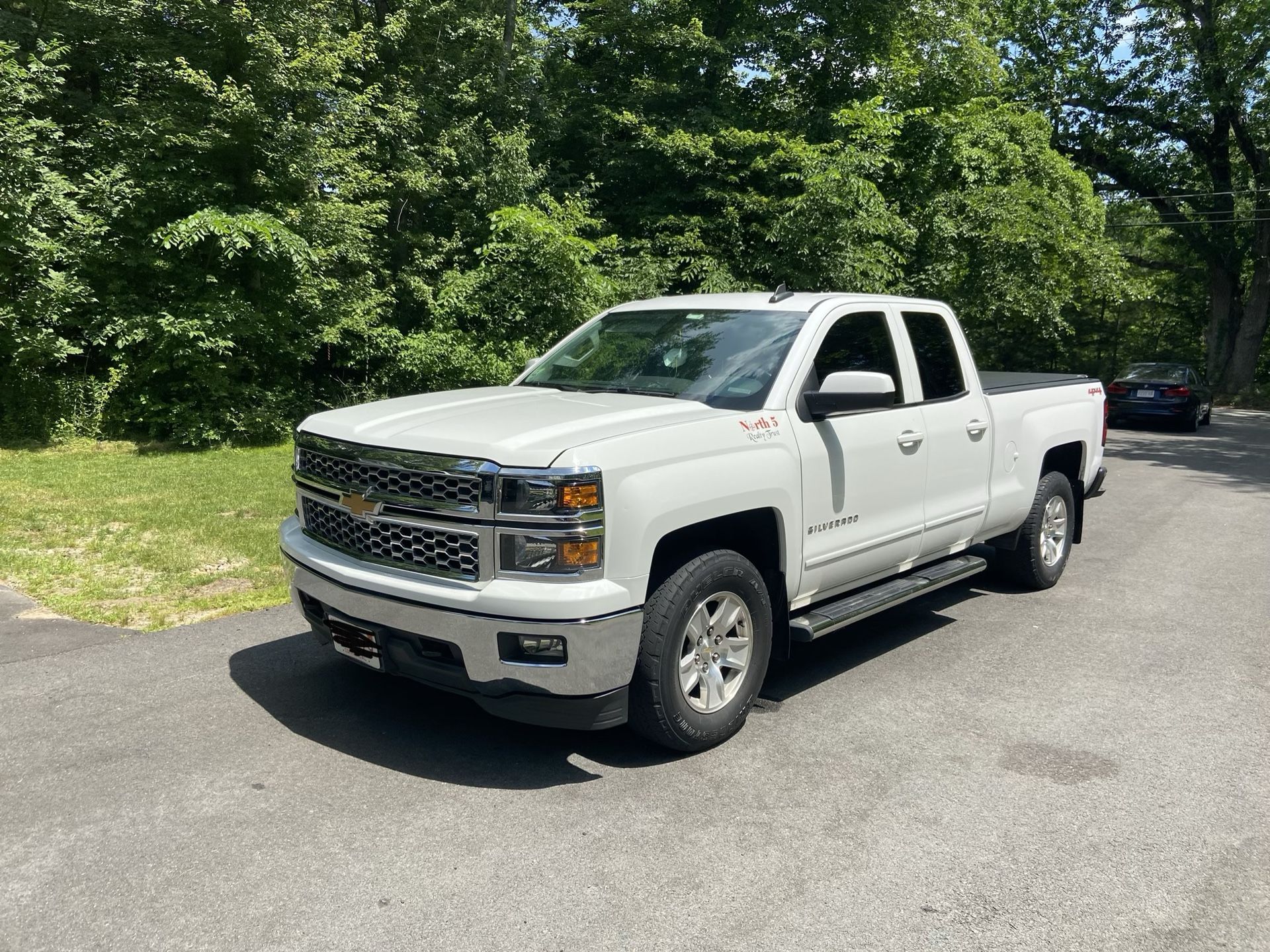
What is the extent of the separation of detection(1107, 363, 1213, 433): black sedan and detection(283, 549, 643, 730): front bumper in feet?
62.9

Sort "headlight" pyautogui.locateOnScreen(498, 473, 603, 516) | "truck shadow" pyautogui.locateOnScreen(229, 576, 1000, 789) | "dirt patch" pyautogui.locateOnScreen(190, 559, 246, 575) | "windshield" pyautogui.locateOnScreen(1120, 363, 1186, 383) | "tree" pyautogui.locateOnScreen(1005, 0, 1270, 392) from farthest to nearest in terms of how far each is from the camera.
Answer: "tree" pyautogui.locateOnScreen(1005, 0, 1270, 392) → "windshield" pyautogui.locateOnScreen(1120, 363, 1186, 383) → "dirt patch" pyautogui.locateOnScreen(190, 559, 246, 575) → "truck shadow" pyautogui.locateOnScreen(229, 576, 1000, 789) → "headlight" pyautogui.locateOnScreen(498, 473, 603, 516)

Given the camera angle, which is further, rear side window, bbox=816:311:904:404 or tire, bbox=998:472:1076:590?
tire, bbox=998:472:1076:590

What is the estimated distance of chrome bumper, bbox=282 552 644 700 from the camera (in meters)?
3.57

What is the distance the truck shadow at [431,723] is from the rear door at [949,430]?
91 cm

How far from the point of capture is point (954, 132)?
19.1 meters

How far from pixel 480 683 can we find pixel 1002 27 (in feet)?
92.2

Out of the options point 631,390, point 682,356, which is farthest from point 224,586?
point 682,356

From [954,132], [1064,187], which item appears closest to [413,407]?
[954,132]

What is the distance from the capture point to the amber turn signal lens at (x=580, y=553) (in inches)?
141

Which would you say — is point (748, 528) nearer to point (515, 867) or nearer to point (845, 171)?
point (515, 867)

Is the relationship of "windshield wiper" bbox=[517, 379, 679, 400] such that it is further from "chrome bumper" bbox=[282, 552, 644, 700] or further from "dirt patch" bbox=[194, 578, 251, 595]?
"dirt patch" bbox=[194, 578, 251, 595]

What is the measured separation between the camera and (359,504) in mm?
4039

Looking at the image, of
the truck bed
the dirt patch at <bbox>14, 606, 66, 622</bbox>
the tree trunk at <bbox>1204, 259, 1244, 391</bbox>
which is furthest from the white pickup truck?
the tree trunk at <bbox>1204, 259, 1244, 391</bbox>

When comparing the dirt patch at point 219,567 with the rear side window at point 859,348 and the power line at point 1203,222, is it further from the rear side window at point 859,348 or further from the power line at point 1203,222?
the power line at point 1203,222
